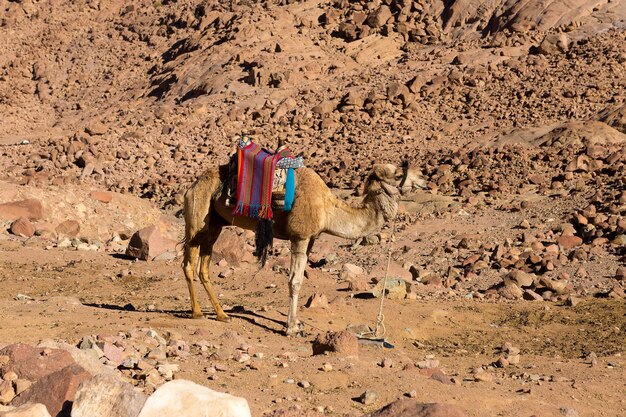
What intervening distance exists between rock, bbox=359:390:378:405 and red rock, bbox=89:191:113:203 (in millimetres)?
14776

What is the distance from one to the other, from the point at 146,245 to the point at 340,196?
667 cm

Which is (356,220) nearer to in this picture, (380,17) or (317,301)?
(317,301)

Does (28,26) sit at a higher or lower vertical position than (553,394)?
higher

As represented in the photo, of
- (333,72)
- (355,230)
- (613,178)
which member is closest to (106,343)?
(355,230)

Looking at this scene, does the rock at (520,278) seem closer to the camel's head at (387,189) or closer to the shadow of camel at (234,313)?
the camel's head at (387,189)

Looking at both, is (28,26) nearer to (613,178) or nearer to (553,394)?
(613,178)

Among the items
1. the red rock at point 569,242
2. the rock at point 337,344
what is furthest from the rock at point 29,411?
the red rock at point 569,242

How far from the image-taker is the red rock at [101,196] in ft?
68.5

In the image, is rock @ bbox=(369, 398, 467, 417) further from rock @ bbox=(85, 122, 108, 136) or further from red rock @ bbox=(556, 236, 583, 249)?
rock @ bbox=(85, 122, 108, 136)

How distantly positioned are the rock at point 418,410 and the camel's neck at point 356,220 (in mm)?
4307

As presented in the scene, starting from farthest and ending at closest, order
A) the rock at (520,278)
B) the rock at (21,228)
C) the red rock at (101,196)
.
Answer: the red rock at (101,196)
the rock at (21,228)
the rock at (520,278)

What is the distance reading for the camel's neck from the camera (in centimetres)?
1038

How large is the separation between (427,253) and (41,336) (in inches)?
375

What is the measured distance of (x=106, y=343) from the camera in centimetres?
797
